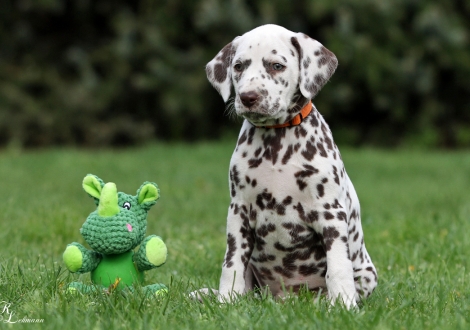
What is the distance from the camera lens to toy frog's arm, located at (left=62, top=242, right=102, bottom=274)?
398 centimetres

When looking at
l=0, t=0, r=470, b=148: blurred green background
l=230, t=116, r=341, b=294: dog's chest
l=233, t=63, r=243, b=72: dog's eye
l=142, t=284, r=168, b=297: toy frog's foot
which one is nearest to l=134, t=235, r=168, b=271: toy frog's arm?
l=142, t=284, r=168, b=297: toy frog's foot

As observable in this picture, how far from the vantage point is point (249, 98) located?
3879mm

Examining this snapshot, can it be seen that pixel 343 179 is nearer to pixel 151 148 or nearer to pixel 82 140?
pixel 151 148

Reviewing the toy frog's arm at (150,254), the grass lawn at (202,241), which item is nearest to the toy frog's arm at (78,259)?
the grass lawn at (202,241)

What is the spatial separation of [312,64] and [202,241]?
281 cm

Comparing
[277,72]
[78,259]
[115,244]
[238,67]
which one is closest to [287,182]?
[277,72]

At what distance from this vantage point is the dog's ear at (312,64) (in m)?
4.09

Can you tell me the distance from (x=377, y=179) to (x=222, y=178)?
2.87 m

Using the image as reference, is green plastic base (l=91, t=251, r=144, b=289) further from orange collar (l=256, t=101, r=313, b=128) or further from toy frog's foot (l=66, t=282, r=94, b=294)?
orange collar (l=256, t=101, r=313, b=128)

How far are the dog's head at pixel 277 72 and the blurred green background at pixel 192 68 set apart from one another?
35.1 feet

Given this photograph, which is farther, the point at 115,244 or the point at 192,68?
the point at 192,68

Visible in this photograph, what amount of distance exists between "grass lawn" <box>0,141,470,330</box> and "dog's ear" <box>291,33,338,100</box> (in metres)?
1.24

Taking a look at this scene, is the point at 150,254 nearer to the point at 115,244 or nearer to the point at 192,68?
the point at 115,244

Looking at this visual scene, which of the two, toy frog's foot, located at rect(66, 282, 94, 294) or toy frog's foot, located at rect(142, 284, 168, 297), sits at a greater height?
toy frog's foot, located at rect(66, 282, 94, 294)
